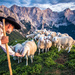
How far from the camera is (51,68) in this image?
701cm

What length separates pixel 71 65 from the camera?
6984 mm

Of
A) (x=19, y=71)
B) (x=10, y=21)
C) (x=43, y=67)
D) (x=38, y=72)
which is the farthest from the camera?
(x=43, y=67)

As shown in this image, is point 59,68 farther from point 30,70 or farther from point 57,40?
point 57,40

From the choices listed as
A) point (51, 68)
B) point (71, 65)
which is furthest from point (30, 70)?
point (71, 65)

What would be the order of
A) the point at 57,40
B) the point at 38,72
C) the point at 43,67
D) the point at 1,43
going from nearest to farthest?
the point at 1,43, the point at 38,72, the point at 43,67, the point at 57,40

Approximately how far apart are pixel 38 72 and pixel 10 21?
Answer: 5274mm

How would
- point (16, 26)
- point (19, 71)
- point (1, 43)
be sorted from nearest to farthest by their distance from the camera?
point (1, 43), point (16, 26), point (19, 71)

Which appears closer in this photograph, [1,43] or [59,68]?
[1,43]

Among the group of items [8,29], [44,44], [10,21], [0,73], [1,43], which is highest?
[10,21]

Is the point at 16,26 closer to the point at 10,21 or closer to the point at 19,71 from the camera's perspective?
the point at 10,21

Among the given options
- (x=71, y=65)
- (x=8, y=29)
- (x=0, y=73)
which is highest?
(x=8, y=29)

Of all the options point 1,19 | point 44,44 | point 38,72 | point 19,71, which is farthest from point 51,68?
point 1,19

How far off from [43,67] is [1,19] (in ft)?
20.4

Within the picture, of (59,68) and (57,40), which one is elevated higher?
(57,40)
